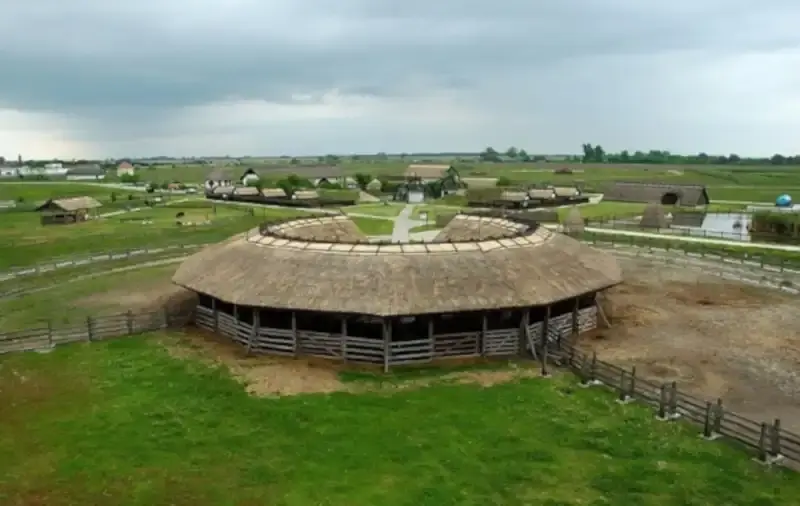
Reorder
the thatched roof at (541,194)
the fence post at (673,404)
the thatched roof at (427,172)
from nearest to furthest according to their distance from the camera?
the fence post at (673,404), the thatched roof at (541,194), the thatched roof at (427,172)

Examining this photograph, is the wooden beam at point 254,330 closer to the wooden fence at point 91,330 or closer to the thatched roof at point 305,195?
the wooden fence at point 91,330

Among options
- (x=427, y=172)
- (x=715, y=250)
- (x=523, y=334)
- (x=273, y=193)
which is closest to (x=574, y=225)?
(x=715, y=250)

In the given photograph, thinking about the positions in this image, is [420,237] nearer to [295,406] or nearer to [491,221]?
[491,221]

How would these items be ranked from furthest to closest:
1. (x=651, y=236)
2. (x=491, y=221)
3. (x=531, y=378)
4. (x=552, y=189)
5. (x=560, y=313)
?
(x=552, y=189), (x=651, y=236), (x=491, y=221), (x=560, y=313), (x=531, y=378)

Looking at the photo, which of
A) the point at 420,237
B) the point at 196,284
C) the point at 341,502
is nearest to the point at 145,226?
the point at 420,237

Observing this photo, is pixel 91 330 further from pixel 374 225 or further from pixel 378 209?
pixel 378 209

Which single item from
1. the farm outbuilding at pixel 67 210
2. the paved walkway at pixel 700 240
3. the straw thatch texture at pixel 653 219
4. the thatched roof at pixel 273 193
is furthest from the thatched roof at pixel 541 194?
the farm outbuilding at pixel 67 210

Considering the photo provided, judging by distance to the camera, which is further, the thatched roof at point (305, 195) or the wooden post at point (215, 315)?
the thatched roof at point (305, 195)
